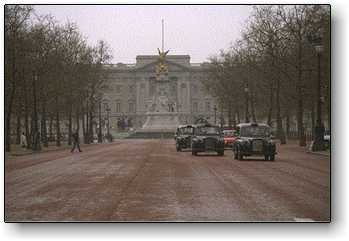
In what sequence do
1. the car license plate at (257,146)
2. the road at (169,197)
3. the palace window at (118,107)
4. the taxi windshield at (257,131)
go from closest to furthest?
the road at (169,197) < the car license plate at (257,146) < the taxi windshield at (257,131) < the palace window at (118,107)

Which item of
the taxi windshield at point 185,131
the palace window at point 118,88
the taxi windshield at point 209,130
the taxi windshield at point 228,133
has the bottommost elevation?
the taxi windshield at point 228,133

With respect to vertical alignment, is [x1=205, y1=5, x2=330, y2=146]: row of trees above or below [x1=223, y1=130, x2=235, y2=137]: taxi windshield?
above

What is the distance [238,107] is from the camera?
240 feet

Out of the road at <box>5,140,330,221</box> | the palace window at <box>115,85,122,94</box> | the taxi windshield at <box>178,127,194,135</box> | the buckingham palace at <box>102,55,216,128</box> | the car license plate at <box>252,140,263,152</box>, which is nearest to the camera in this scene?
the road at <box>5,140,330,221</box>

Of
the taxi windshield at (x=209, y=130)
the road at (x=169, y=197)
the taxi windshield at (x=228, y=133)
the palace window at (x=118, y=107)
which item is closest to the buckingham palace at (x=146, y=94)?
the palace window at (x=118, y=107)

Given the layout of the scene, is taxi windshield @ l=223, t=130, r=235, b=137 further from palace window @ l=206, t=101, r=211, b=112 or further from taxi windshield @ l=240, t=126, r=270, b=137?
palace window @ l=206, t=101, r=211, b=112

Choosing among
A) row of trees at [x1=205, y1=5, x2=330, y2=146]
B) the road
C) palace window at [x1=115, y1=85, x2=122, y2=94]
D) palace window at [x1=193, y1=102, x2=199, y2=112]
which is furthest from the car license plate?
palace window at [x1=193, y1=102, x2=199, y2=112]

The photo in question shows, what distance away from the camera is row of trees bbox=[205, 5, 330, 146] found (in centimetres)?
3934

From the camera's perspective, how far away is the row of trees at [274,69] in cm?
3934

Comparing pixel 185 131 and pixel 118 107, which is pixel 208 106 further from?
pixel 185 131

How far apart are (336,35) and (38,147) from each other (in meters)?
34.9

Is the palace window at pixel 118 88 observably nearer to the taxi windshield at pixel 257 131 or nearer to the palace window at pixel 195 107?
the taxi windshield at pixel 257 131

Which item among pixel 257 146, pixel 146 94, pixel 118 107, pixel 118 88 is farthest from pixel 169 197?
pixel 146 94

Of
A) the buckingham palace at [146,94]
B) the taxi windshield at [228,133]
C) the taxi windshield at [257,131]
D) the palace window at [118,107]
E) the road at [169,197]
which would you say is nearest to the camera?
the road at [169,197]
